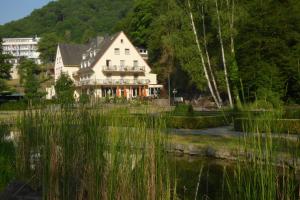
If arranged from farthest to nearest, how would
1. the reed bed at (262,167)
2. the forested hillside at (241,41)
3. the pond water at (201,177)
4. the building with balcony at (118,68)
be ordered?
the building with balcony at (118,68) → the forested hillside at (241,41) → the pond water at (201,177) → the reed bed at (262,167)

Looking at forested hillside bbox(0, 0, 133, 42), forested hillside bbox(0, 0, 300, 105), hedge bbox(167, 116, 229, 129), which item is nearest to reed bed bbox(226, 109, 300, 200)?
hedge bbox(167, 116, 229, 129)

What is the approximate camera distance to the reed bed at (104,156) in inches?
130

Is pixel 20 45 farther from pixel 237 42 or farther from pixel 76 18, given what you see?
pixel 237 42

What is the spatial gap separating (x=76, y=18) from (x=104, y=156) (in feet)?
368

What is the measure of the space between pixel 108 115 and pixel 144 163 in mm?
1124

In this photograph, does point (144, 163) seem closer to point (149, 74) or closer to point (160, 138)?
point (160, 138)

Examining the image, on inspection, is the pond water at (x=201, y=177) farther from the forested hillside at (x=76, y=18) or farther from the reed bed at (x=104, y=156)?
the forested hillside at (x=76, y=18)

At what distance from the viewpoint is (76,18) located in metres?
112

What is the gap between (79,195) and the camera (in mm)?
3805

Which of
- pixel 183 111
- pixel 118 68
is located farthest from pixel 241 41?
pixel 118 68

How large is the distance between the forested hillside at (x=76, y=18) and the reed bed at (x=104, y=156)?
301 feet

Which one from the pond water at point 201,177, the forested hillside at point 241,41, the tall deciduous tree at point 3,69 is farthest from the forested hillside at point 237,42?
the tall deciduous tree at point 3,69

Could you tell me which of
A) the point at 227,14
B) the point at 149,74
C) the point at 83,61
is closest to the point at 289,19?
the point at 227,14

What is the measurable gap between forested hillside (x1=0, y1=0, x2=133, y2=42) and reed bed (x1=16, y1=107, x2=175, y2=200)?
91824mm
